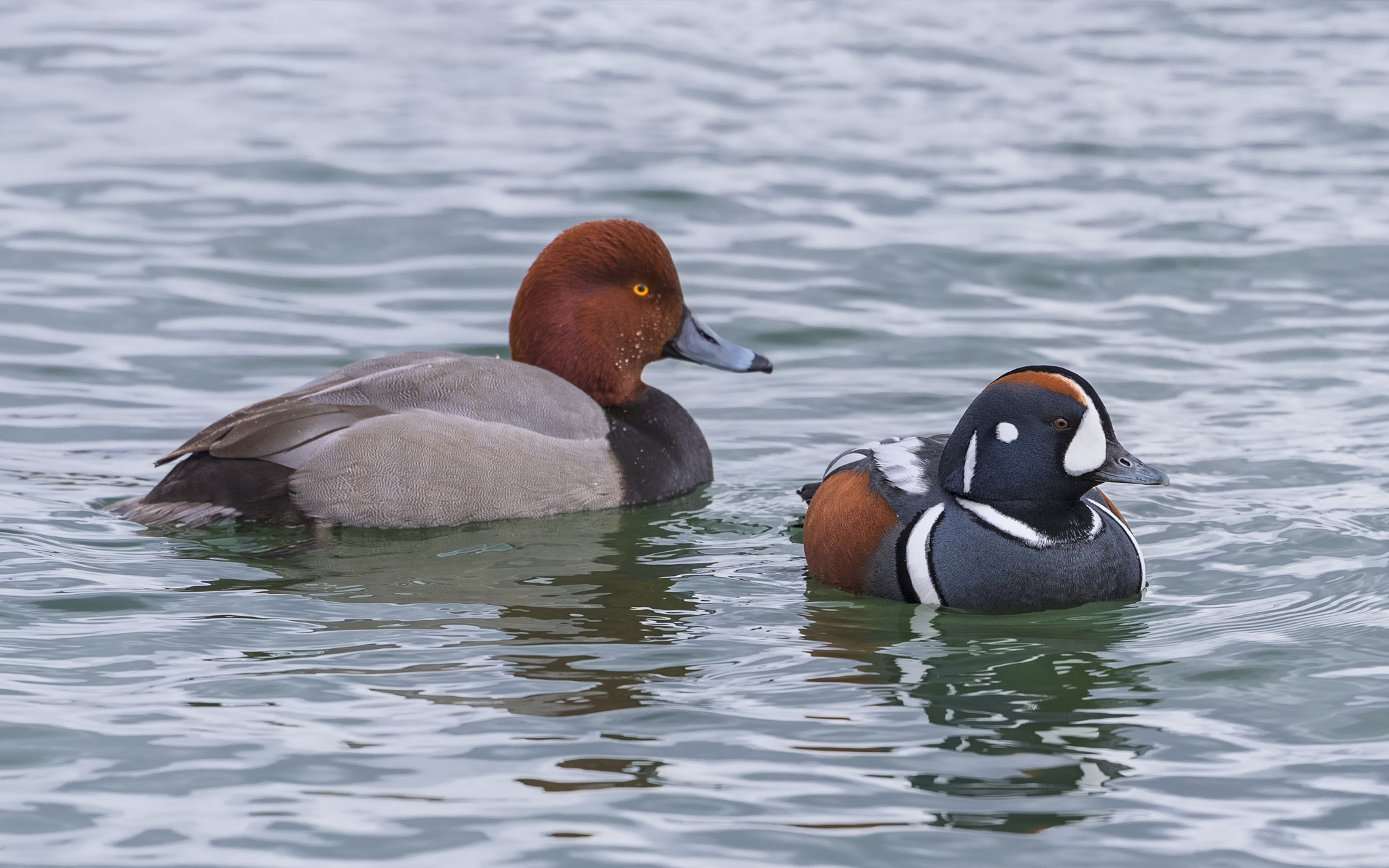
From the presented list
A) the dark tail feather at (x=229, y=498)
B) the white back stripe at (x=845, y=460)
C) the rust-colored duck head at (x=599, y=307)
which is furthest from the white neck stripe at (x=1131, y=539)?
the dark tail feather at (x=229, y=498)

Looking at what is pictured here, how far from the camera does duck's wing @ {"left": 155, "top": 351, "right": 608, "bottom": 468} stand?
8062 mm

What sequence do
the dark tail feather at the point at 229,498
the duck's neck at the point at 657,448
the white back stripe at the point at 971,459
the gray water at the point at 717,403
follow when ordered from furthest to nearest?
the duck's neck at the point at 657,448 < the dark tail feather at the point at 229,498 < the white back stripe at the point at 971,459 < the gray water at the point at 717,403

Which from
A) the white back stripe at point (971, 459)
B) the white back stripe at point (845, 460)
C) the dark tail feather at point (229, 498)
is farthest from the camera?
the dark tail feather at point (229, 498)

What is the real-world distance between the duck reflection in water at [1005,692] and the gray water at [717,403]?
0.02 m

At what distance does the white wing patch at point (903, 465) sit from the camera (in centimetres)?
725

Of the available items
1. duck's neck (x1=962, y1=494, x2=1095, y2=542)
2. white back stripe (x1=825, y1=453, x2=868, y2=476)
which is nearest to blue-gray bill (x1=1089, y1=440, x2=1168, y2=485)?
duck's neck (x1=962, y1=494, x2=1095, y2=542)

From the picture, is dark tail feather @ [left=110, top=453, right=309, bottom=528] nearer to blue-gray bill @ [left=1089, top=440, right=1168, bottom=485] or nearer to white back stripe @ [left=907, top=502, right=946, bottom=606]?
white back stripe @ [left=907, top=502, right=946, bottom=606]

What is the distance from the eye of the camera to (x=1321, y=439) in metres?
9.41

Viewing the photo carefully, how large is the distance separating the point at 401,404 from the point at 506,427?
0.47 meters

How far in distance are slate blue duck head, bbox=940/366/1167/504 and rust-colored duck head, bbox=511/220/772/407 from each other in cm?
237

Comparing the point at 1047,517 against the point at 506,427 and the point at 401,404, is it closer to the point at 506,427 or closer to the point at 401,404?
the point at 506,427

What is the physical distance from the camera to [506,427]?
8.36 meters

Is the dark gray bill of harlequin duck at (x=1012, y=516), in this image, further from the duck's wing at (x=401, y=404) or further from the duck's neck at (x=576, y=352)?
the duck's neck at (x=576, y=352)

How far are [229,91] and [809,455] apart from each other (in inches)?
366
